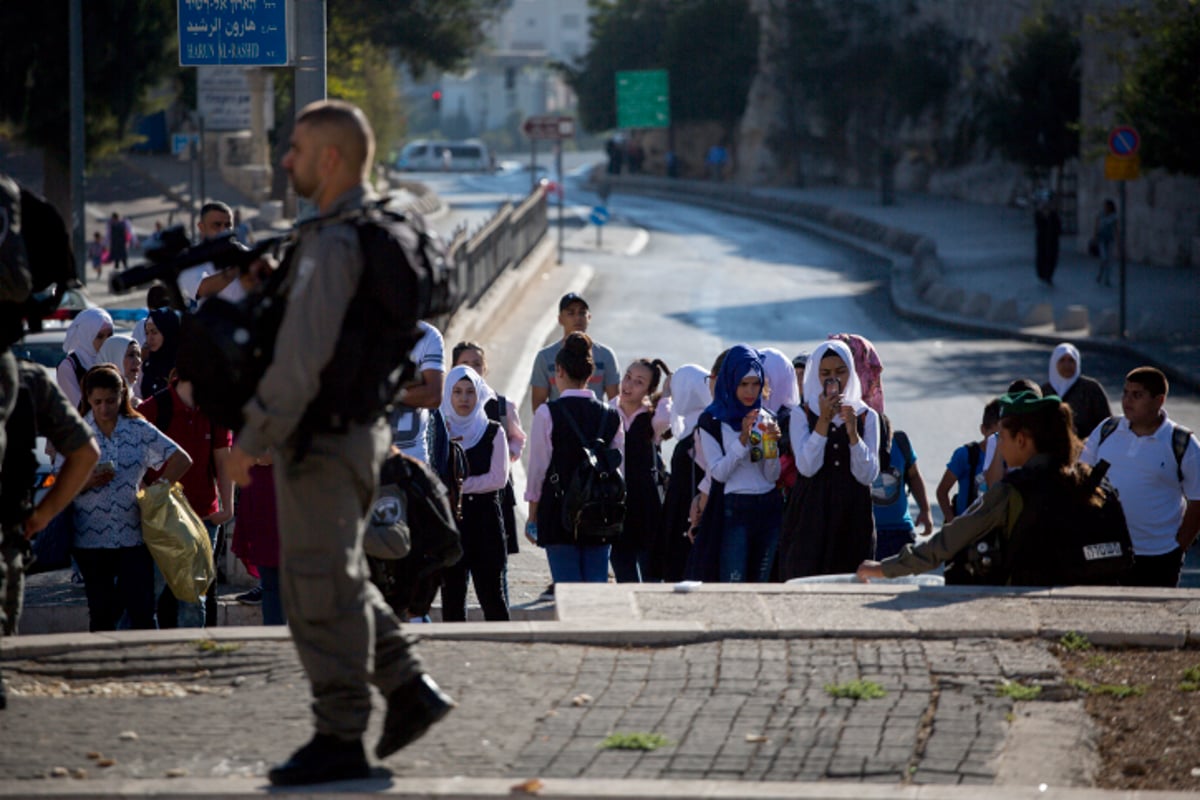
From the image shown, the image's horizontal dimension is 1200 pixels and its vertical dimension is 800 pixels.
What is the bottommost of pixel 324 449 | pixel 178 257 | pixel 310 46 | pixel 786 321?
pixel 786 321

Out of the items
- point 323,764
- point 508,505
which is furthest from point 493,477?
point 323,764

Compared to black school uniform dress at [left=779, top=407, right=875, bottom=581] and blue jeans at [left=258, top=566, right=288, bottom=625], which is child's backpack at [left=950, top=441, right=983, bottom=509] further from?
blue jeans at [left=258, top=566, right=288, bottom=625]

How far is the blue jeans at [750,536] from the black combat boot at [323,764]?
408 centimetres

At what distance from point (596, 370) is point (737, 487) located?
10.1 ft

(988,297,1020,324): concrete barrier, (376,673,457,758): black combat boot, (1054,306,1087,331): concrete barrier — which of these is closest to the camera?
(376,673,457,758): black combat boot

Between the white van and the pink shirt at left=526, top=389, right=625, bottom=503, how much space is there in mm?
71977

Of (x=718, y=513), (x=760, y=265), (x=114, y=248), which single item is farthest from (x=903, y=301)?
(x=718, y=513)

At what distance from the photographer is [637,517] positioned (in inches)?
387

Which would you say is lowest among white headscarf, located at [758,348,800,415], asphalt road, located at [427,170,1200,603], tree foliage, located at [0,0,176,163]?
asphalt road, located at [427,170,1200,603]

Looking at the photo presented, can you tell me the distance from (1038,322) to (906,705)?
24.2 metres

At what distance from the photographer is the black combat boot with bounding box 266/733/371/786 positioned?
16.1ft

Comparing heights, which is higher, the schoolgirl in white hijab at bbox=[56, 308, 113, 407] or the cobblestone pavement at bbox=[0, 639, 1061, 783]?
the schoolgirl in white hijab at bbox=[56, 308, 113, 407]

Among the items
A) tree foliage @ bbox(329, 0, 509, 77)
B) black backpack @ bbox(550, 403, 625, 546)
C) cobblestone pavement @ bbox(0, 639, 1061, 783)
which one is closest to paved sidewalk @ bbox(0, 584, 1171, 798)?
cobblestone pavement @ bbox(0, 639, 1061, 783)

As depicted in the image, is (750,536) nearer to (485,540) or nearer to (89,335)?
(485,540)
